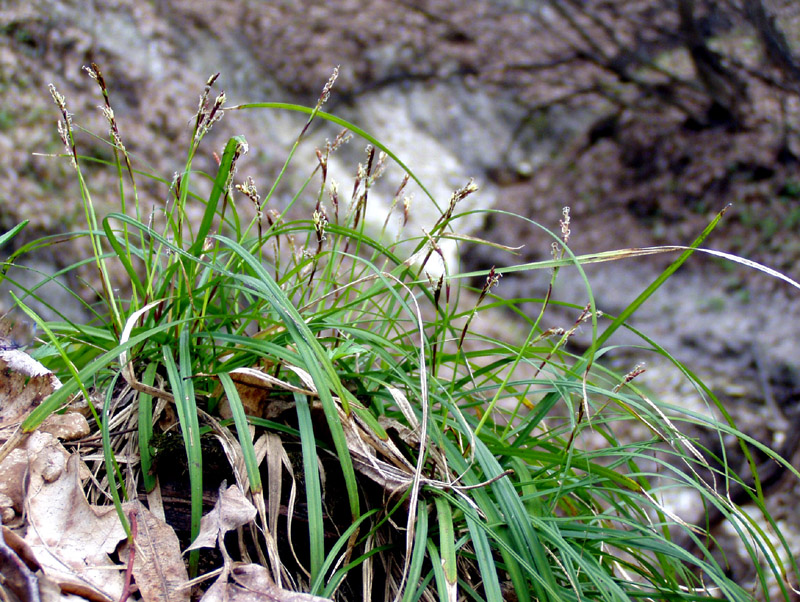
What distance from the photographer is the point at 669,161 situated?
3.36 m

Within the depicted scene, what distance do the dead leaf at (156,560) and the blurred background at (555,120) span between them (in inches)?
81.8

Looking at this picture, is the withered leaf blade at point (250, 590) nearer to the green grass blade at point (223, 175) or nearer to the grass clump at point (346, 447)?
the grass clump at point (346, 447)

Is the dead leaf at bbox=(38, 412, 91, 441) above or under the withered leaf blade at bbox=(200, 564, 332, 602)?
above

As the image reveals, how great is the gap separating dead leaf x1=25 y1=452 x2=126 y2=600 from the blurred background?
1.99m

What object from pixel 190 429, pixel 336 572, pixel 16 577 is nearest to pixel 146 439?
pixel 190 429

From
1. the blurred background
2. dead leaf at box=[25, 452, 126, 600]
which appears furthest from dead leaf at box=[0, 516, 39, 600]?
the blurred background

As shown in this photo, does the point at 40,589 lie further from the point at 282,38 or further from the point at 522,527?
the point at 282,38

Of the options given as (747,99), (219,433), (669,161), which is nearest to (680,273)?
(669,161)

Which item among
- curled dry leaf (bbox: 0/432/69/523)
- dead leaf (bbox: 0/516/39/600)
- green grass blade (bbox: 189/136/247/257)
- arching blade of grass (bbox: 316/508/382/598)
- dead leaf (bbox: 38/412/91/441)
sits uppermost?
green grass blade (bbox: 189/136/247/257)

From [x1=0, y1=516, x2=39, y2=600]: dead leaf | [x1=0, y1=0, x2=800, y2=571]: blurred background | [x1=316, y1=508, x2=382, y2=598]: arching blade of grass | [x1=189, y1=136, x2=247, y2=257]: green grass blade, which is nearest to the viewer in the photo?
[x1=0, y1=516, x2=39, y2=600]: dead leaf

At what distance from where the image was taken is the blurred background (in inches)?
108

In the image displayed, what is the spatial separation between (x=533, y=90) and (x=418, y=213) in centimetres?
119

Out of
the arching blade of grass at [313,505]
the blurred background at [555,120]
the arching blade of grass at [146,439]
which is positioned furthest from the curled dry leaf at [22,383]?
the blurred background at [555,120]

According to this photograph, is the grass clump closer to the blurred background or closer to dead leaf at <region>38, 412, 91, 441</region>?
dead leaf at <region>38, 412, 91, 441</region>
